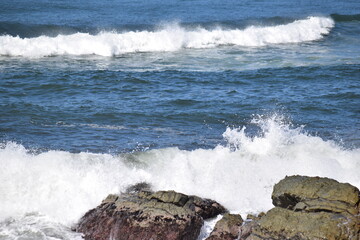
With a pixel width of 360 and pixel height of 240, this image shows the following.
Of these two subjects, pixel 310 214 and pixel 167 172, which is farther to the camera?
pixel 167 172

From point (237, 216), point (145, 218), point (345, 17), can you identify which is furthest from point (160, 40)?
point (145, 218)

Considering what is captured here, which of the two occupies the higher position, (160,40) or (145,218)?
(160,40)

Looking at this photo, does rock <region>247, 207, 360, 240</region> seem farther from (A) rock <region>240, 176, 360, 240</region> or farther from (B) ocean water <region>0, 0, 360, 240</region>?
(B) ocean water <region>0, 0, 360, 240</region>

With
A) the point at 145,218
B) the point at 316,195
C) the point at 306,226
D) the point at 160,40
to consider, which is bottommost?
the point at 145,218

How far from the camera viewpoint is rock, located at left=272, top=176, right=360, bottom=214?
8.14 m

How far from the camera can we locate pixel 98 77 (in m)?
19.5

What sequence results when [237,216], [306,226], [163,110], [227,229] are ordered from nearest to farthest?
[306,226] < [227,229] < [237,216] < [163,110]

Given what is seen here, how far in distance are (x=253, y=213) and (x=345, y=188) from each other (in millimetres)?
2050

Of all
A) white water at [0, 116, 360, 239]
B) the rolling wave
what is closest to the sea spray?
white water at [0, 116, 360, 239]

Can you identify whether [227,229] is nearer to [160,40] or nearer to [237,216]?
[237,216]

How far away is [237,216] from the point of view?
359 inches

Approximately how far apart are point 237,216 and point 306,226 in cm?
151

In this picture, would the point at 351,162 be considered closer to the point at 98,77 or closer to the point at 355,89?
the point at 355,89

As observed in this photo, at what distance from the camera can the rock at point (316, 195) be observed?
26.7 ft
